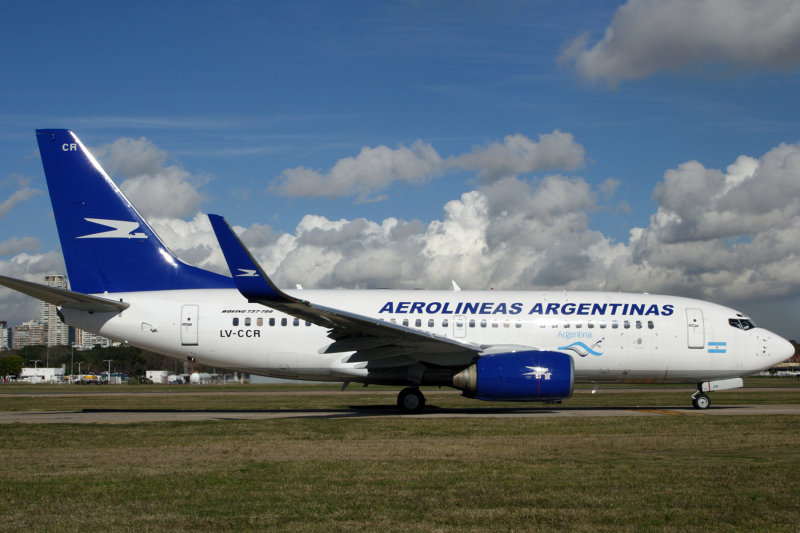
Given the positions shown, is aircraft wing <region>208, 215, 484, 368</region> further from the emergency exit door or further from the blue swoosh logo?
the emergency exit door

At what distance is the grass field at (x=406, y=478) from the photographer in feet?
23.8

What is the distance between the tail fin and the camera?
2202 cm

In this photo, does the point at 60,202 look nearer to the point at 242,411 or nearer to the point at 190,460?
the point at 242,411

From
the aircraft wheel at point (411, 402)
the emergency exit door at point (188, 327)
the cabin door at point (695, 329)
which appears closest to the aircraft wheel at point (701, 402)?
the cabin door at point (695, 329)

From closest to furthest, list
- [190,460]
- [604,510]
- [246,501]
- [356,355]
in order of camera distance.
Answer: [604,510] < [246,501] < [190,460] < [356,355]

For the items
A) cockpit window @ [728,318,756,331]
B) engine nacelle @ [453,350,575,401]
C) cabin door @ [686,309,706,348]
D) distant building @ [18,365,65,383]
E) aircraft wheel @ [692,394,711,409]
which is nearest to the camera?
engine nacelle @ [453,350,575,401]

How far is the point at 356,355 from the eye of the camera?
20531 mm

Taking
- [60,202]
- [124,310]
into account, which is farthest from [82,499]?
[60,202]

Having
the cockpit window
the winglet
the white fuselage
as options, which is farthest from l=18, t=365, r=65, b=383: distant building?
the cockpit window

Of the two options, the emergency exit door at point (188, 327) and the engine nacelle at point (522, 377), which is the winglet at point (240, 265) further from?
the engine nacelle at point (522, 377)

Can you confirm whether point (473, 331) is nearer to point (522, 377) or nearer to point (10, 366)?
point (522, 377)

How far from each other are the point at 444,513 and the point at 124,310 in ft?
53.7

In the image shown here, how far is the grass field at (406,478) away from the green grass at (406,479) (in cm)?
3

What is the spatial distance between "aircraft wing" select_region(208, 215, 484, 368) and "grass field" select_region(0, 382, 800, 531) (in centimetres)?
297
